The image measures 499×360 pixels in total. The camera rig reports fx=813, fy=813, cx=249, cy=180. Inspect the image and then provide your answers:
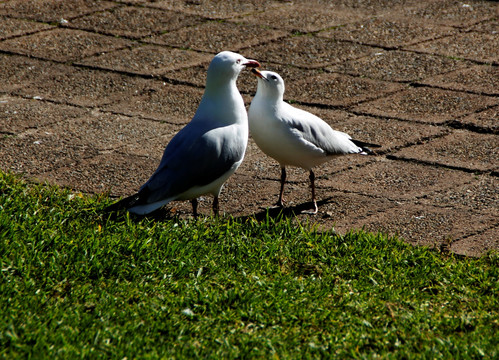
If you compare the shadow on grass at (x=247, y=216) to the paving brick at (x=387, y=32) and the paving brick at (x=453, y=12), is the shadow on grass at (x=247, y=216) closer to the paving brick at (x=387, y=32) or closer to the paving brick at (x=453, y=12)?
the paving brick at (x=387, y=32)

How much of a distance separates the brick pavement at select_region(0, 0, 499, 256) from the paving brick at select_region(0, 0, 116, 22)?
0.08 feet

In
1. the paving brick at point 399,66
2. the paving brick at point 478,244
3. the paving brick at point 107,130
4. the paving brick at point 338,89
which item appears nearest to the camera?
the paving brick at point 478,244

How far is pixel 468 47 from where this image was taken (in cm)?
834

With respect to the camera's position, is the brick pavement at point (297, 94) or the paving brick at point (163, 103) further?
the paving brick at point (163, 103)

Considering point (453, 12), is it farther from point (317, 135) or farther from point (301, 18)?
point (317, 135)

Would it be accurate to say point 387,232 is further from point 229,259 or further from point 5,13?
point 5,13

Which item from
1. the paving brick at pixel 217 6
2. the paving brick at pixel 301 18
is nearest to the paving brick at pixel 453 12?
the paving brick at pixel 301 18

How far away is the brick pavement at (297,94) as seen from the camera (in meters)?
5.61

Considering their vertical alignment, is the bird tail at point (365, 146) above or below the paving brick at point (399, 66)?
below

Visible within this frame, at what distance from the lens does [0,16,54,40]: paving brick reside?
8719 millimetres

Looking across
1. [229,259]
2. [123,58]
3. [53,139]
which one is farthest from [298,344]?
[123,58]

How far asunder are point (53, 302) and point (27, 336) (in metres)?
0.41

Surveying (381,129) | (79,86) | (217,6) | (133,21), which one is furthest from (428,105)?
(133,21)

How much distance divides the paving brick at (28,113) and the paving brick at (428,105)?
2.49 metres
